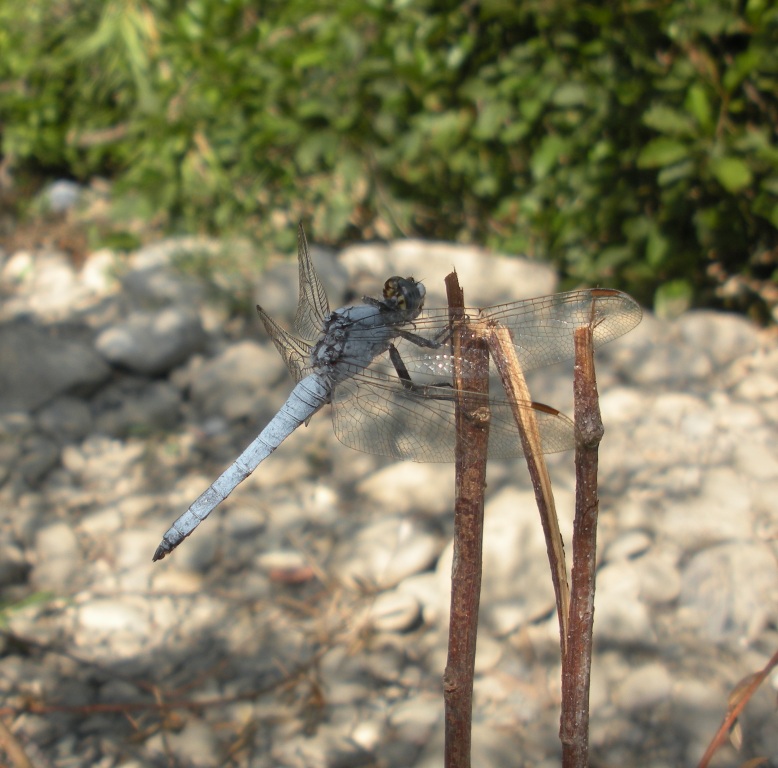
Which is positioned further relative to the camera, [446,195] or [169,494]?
[446,195]

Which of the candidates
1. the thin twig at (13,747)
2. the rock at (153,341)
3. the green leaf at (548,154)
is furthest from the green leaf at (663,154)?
the thin twig at (13,747)

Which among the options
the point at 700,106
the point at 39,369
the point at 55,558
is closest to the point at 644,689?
the point at 55,558

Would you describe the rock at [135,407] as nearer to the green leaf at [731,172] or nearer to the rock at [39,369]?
the rock at [39,369]

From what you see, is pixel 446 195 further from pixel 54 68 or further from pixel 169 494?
pixel 54 68

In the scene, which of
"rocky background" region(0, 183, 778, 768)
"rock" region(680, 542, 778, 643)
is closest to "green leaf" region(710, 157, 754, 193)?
"rocky background" region(0, 183, 778, 768)

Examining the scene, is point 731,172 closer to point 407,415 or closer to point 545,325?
point 545,325

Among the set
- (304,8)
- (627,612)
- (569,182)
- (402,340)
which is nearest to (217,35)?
(304,8)

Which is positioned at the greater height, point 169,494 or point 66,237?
point 66,237
